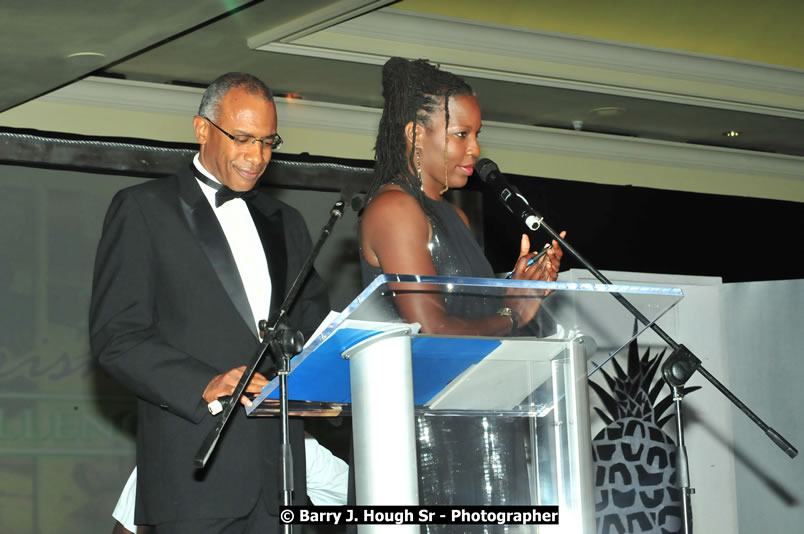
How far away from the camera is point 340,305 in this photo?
6258mm

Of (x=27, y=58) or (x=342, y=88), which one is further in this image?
(x=342, y=88)

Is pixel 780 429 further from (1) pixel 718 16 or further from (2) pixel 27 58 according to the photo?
(2) pixel 27 58

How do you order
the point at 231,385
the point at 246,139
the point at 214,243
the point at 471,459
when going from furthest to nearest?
the point at 246,139, the point at 214,243, the point at 231,385, the point at 471,459

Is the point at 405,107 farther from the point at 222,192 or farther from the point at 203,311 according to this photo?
the point at 203,311

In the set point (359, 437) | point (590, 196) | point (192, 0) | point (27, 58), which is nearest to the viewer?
point (359, 437)

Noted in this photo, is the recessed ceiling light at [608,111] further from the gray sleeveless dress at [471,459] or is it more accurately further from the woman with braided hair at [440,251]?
the gray sleeveless dress at [471,459]

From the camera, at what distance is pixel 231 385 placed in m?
2.23

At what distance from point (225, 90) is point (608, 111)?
176 inches

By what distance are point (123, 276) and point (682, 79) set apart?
4.85 meters

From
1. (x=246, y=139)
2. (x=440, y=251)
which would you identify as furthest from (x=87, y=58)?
(x=440, y=251)

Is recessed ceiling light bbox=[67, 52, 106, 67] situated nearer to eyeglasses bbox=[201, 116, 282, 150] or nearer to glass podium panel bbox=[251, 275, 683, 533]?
eyeglasses bbox=[201, 116, 282, 150]

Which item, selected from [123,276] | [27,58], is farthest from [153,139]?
[123,276]

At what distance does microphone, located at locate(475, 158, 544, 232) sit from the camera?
230cm

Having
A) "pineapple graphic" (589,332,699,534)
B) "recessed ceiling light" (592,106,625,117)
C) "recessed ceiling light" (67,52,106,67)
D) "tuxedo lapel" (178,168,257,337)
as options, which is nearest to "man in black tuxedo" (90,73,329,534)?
"tuxedo lapel" (178,168,257,337)
